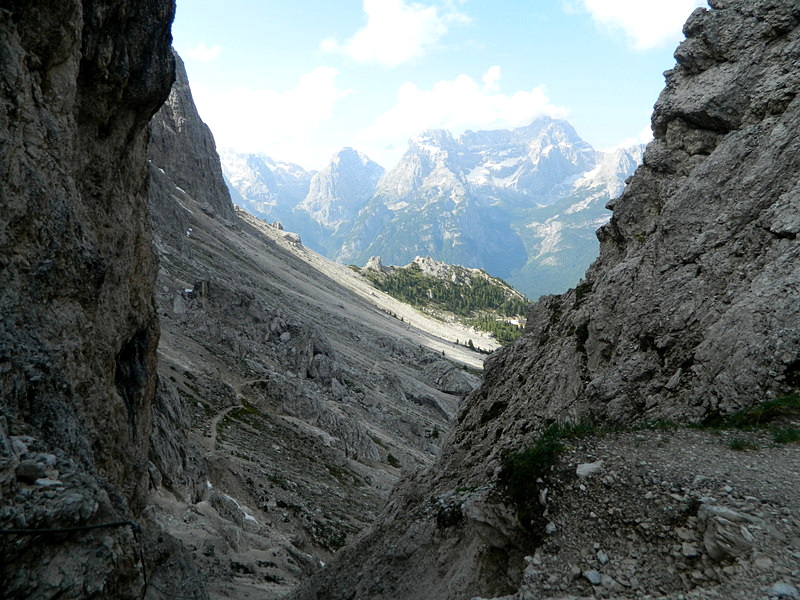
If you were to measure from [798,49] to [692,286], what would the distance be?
993 cm

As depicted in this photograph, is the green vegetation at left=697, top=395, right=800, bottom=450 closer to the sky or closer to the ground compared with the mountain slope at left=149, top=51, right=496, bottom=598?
closer to the sky

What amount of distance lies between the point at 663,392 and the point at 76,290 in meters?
18.2

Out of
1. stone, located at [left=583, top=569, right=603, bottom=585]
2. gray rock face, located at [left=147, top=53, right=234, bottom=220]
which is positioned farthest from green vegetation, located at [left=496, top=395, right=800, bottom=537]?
gray rock face, located at [left=147, top=53, right=234, bottom=220]

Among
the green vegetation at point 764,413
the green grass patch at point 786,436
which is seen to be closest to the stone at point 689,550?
the green grass patch at point 786,436

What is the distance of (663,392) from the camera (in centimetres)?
1689

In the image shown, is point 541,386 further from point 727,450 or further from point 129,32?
point 129,32

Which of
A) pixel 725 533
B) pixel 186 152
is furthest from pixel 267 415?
pixel 186 152

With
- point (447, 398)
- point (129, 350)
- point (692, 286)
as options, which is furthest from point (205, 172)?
point (692, 286)

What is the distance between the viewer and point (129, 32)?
19.4 meters

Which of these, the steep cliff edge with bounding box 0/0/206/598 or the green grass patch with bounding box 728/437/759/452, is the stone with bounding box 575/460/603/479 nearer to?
the green grass patch with bounding box 728/437/759/452

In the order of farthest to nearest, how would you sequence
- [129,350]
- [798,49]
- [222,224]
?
[222,224]
[129,350]
[798,49]

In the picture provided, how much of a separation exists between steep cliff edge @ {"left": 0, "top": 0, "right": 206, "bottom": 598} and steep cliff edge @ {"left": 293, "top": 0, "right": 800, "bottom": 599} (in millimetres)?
8668

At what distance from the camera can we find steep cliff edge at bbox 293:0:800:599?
10344mm

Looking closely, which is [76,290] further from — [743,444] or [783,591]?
[743,444]
